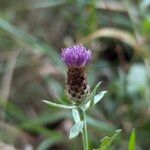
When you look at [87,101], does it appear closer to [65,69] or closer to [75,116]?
[75,116]

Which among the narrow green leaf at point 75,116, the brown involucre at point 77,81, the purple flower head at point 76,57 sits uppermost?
the purple flower head at point 76,57

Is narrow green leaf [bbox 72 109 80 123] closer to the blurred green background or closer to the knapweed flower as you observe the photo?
the knapweed flower

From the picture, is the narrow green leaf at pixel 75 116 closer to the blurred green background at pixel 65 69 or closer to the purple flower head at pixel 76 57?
the purple flower head at pixel 76 57

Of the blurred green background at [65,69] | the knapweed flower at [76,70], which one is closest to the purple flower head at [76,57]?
the knapweed flower at [76,70]

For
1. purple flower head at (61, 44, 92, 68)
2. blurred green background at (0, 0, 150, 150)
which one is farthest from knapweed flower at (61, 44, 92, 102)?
blurred green background at (0, 0, 150, 150)

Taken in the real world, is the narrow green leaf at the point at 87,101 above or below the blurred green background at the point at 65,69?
below

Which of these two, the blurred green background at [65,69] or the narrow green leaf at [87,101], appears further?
the blurred green background at [65,69]
